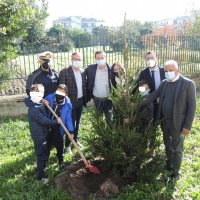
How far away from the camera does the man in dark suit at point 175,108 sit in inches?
156

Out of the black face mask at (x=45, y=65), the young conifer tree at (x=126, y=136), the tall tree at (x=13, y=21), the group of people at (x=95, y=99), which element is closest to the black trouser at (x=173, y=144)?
the group of people at (x=95, y=99)

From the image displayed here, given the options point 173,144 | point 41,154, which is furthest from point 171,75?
point 41,154

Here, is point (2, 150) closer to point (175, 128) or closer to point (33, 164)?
point (33, 164)

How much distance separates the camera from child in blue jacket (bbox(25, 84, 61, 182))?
409cm

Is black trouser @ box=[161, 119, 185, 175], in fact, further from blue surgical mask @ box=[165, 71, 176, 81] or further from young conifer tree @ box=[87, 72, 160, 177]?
blue surgical mask @ box=[165, 71, 176, 81]

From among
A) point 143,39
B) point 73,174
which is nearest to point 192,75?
point 143,39

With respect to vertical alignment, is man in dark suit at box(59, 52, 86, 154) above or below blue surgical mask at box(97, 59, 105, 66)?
below

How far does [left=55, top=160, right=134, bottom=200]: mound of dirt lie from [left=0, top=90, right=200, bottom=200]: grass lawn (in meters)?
0.13

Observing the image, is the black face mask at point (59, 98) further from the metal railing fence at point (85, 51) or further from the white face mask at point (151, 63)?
the metal railing fence at point (85, 51)

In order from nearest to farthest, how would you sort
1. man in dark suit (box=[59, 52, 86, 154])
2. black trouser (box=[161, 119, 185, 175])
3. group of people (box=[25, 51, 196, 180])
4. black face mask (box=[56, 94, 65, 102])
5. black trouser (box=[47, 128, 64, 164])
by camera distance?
group of people (box=[25, 51, 196, 180]) → black trouser (box=[161, 119, 185, 175]) → black face mask (box=[56, 94, 65, 102]) → black trouser (box=[47, 128, 64, 164]) → man in dark suit (box=[59, 52, 86, 154])

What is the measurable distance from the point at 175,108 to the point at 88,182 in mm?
1845

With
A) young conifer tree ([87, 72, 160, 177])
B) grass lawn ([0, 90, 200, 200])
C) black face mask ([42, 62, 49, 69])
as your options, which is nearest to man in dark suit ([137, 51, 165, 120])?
young conifer tree ([87, 72, 160, 177])

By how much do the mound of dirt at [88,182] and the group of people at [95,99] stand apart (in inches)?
17.4

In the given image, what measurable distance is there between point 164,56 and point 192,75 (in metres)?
1.97
